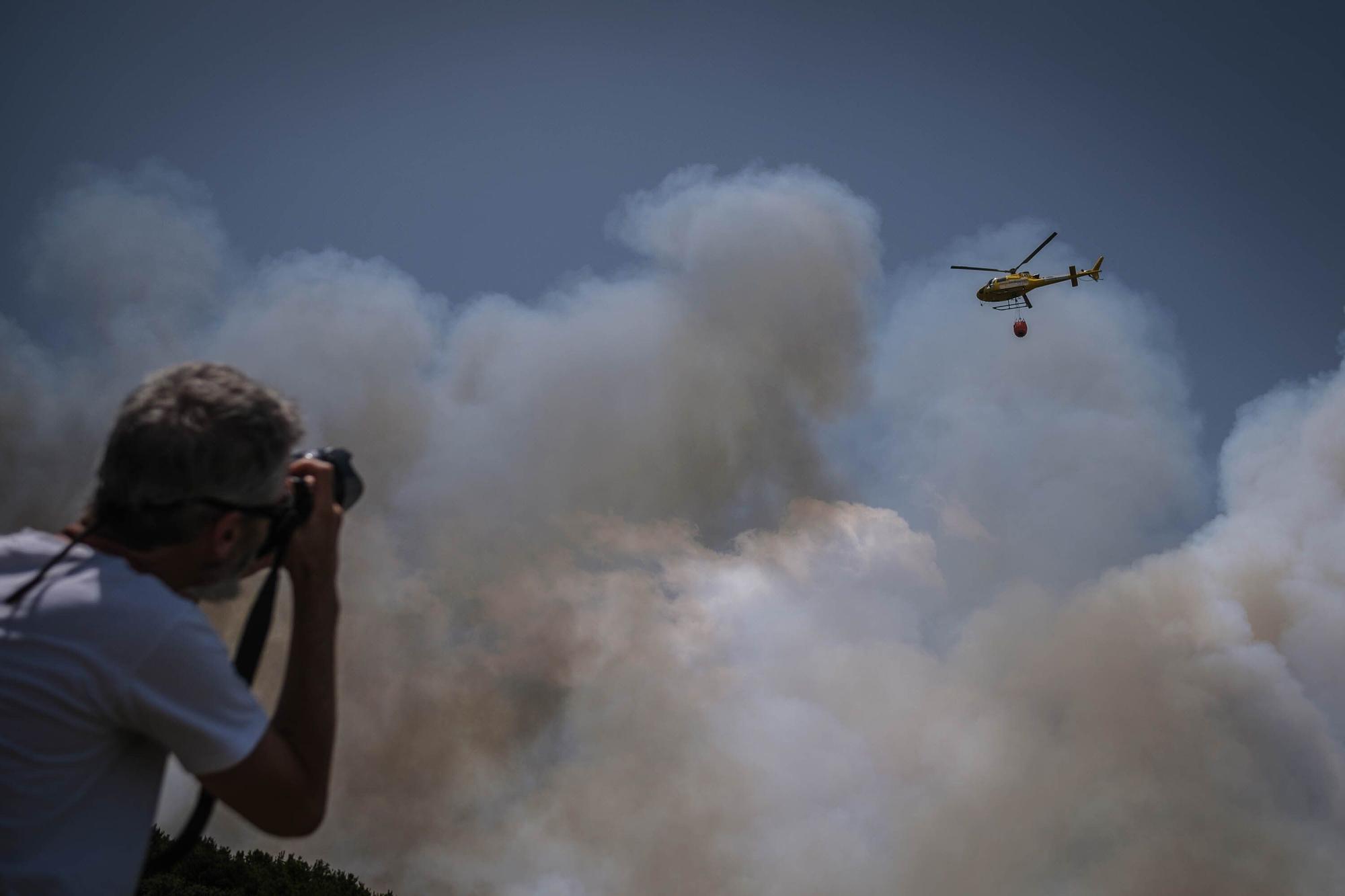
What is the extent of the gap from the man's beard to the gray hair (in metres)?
0.20

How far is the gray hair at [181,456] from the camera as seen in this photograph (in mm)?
3775

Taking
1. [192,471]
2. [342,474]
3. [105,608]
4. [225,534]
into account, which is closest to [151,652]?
[105,608]

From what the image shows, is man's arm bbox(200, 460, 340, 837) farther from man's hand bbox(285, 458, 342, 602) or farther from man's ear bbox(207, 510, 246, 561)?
man's ear bbox(207, 510, 246, 561)

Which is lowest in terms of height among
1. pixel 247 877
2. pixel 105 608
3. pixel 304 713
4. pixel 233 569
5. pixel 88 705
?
pixel 247 877

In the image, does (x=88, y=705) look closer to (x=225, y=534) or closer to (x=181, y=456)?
(x=225, y=534)

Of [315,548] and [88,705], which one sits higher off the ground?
[315,548]

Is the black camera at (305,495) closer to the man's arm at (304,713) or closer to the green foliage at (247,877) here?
the man's arm at (304,713)

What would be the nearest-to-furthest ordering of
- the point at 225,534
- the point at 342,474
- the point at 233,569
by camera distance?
the point at 225,534 → the point at 233,569 → the point at 342,474

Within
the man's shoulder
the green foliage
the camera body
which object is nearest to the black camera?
the camera body

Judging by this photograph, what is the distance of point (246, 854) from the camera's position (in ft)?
116

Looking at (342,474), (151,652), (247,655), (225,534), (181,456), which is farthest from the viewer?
(342,474)

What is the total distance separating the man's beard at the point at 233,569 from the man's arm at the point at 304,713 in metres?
0.17

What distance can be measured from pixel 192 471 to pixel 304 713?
123cm

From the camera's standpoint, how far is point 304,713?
3.93 metres
